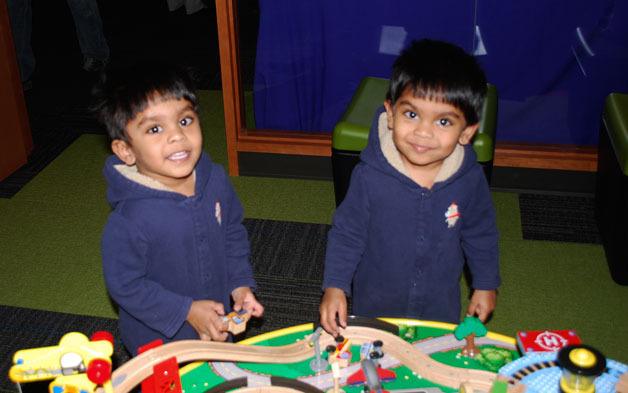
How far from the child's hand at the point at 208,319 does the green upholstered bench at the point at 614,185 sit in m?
1.63

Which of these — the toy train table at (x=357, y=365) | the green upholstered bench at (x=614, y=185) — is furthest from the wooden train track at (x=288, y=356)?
the green upholstered bench at (x=614, y=185)

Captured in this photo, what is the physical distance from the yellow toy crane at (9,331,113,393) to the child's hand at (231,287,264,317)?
0.60m

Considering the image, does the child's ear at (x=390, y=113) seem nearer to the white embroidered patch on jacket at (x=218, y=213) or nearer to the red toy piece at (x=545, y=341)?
the white embroidered patch on jacket at (x=218, y=213)

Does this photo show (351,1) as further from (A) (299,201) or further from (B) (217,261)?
(B) (217,261)

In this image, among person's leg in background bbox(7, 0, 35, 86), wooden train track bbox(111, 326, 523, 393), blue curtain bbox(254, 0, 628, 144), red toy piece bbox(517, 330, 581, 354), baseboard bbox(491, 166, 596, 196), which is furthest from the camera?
person's leg in background bbox(7, 0, 35, 86)

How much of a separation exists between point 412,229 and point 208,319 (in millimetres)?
512

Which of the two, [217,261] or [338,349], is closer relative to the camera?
[338,349]

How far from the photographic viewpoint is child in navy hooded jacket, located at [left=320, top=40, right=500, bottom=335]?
4.96ft

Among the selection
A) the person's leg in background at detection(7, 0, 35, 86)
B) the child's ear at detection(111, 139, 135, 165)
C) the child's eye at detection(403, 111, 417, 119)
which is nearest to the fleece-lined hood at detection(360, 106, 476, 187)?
the child's eye at detection(403, 111, 417, 119)

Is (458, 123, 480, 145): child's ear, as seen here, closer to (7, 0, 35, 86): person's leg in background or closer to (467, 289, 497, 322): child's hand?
(467, 289, 497, 322): child's hand

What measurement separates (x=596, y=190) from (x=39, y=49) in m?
4.03

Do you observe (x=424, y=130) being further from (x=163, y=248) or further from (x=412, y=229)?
(x=163, y=248)

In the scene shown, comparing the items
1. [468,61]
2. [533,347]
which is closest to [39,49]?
[468,61]

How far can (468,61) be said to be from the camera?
1.56 meters
